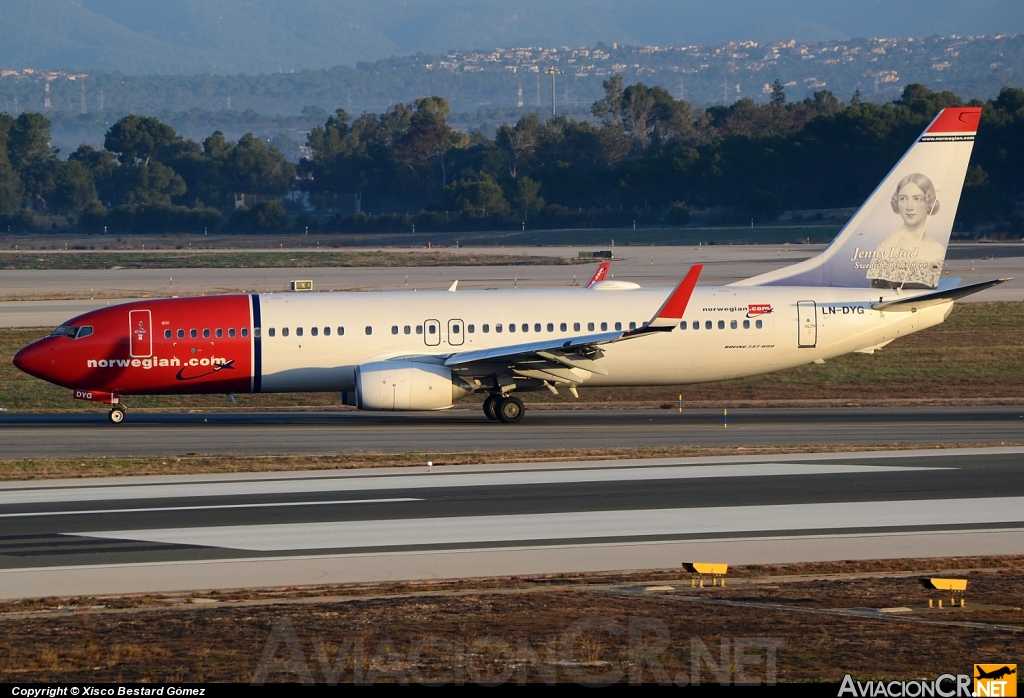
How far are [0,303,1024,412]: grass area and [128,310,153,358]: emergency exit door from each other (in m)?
4.87

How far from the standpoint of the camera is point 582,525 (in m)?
20.0

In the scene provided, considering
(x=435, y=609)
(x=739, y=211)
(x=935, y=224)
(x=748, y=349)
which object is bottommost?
(x=435, y=609)

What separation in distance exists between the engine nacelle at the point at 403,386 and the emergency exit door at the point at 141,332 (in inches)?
216

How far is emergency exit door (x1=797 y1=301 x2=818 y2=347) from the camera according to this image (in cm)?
3334

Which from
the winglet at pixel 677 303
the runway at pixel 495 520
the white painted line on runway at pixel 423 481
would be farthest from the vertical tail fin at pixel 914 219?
the white painted line on runway at pixel 423 481

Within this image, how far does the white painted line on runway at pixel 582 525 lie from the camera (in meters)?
19.2

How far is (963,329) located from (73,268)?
64.2 meters

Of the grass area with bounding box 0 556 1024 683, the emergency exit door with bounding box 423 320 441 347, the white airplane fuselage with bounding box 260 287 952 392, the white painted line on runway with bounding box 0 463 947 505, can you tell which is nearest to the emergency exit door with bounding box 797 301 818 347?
the white airplane fuselage with bounding box 260 287 952 392

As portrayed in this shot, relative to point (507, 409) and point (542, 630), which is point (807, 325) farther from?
point (542, 630)

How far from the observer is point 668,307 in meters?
30.9

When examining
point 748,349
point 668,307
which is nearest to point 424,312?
point 668,307

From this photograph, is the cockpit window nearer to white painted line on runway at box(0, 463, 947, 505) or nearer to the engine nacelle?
the engine nacelle

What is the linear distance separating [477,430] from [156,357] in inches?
330

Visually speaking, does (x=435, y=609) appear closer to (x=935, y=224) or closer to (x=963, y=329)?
(x=935, y=224)
